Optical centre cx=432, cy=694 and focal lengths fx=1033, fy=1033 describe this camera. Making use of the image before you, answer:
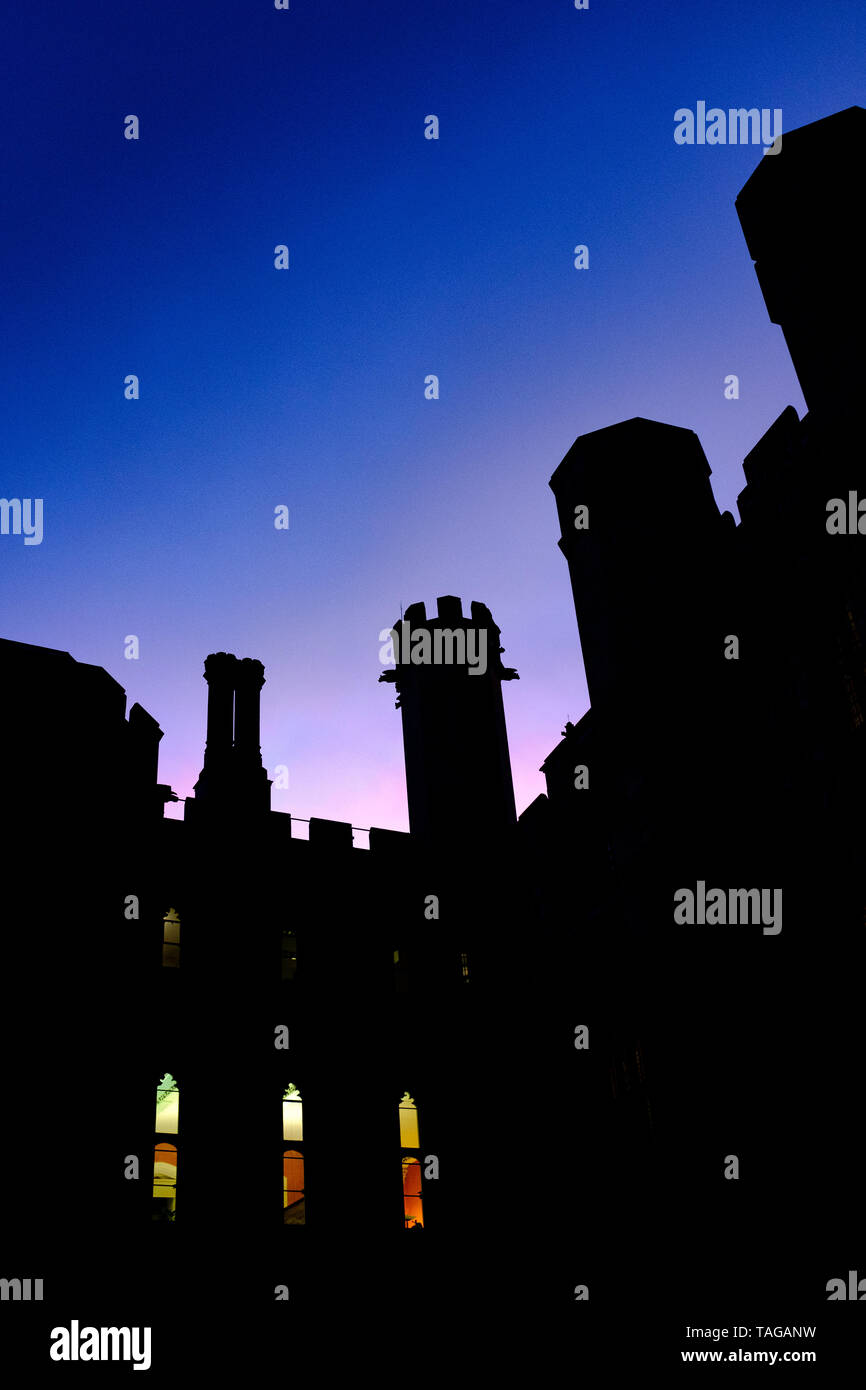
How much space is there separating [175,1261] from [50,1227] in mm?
2261

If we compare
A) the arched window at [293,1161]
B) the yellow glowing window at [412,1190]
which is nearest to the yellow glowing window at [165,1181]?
the arched window at [293,1161]

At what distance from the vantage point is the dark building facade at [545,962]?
1650 centimetres

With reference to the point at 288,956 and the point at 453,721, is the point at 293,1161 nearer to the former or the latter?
the point at 288,956

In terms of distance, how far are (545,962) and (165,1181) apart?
9.46 m

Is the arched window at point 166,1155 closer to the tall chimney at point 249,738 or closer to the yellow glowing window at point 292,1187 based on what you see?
the yellow glowing window at point 292,1187

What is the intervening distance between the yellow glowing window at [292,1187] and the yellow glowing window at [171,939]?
14.4ft

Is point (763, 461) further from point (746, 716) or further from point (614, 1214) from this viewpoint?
point (614, 1214)

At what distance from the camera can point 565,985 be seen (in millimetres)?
23000

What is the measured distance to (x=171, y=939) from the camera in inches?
841

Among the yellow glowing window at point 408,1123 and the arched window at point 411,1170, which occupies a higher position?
the yellow glowing window at point 408,1123

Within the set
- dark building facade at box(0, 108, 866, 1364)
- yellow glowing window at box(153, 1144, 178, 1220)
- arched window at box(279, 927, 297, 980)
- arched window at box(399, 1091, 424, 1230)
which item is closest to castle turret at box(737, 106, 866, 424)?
dark building facade at box(0, 108, 866, 1364)

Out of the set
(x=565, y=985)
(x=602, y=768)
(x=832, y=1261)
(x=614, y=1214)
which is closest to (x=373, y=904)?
(x=565, y=985)

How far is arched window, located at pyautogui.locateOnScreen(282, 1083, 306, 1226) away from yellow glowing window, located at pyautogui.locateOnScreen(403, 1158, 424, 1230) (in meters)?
2.44

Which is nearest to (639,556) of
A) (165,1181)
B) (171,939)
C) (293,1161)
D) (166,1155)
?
(171,939)
